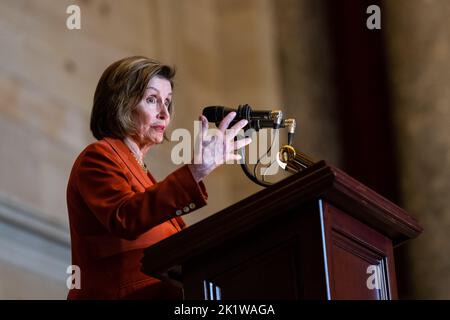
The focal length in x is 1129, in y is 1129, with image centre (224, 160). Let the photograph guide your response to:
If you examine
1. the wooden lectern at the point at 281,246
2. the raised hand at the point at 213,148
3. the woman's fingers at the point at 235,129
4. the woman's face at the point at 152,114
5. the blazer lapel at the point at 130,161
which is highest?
the woman's face at the point at 152,114

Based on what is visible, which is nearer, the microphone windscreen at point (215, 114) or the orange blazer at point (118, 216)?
the orange blazer at point (118, 216)

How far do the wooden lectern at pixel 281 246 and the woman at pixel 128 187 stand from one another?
0.72 feet

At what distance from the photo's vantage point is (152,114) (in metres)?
3.84

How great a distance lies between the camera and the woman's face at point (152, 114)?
3.83m

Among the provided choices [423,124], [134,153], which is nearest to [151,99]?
[134,153]

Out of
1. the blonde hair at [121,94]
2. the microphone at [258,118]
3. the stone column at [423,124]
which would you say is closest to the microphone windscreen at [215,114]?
the microphone at [258,118]

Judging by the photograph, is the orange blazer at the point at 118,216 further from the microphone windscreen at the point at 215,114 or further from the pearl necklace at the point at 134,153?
the microphone windscreen at the point at 215,114

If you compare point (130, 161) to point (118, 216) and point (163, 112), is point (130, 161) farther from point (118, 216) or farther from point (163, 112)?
point (118, 216)

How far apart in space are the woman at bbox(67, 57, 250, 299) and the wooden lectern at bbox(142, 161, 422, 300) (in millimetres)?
220

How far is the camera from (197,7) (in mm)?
8750

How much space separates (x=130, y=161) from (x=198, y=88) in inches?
194

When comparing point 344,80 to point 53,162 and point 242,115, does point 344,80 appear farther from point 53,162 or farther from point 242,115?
point 242,115

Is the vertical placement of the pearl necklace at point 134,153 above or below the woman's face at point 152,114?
below
